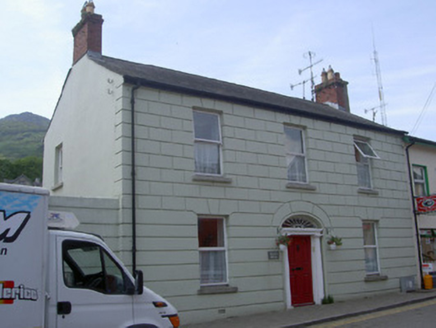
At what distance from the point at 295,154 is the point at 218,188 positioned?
10.7 ft

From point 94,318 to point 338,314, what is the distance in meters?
7.39

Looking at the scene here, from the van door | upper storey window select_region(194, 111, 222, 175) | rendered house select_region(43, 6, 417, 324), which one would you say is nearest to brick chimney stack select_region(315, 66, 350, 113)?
rendered house select_region(43, 6, 417, 324)

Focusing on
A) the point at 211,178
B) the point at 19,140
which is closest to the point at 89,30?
the point at 211,178

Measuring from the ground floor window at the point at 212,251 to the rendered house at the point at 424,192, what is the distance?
8.56 m

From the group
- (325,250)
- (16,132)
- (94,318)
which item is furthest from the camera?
(16,132)

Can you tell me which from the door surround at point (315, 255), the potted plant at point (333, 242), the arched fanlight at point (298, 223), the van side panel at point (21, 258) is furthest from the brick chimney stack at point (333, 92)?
the van side panel at point (21, 258)

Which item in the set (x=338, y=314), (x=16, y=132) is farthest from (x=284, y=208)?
(x=16, y=132)

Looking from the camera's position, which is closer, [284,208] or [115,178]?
[115,178]

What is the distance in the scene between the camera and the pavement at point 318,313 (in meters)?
10.8

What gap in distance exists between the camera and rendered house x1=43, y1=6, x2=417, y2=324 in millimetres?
11102

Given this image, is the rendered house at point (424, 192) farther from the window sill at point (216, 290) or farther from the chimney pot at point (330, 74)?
the window sill at point (216, 290)

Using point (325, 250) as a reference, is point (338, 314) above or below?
below

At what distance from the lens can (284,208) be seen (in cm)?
1359

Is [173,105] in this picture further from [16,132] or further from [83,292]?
[16,132]
